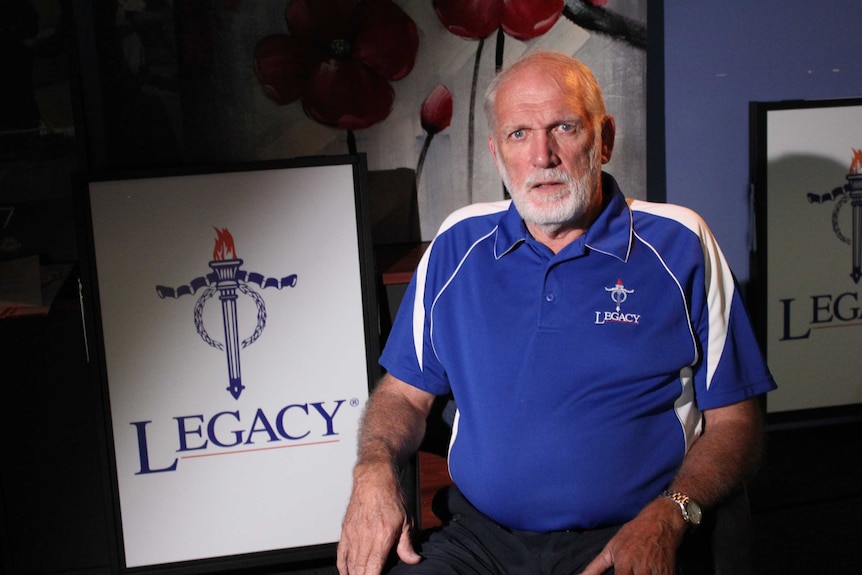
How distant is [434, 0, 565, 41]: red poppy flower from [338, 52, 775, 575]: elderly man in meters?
0.85

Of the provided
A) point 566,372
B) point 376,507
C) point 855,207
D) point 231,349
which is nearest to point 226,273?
Result: point 231,349

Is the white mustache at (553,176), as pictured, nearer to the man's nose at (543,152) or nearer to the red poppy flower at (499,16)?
the man's nose at (543,152)

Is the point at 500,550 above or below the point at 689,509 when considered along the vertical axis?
below

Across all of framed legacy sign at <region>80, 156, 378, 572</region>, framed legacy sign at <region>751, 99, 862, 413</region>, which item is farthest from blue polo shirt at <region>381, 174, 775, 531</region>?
framed legacy sign at <region>751, 99, 862, 413</region>

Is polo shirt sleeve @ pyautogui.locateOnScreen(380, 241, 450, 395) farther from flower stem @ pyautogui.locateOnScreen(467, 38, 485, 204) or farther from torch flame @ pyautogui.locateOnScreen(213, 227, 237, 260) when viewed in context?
flower stem @ pyautogui.locateOnScreen(467, 38, 485, 204)

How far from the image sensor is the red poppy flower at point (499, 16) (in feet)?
9.12

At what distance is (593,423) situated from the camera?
183 centimetres

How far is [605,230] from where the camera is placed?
76.5 inches

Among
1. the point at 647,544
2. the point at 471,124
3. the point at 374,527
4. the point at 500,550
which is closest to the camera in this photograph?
the point at 647,544

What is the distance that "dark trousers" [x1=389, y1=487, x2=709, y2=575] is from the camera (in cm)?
180

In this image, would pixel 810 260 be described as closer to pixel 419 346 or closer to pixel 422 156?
pixel 422 156

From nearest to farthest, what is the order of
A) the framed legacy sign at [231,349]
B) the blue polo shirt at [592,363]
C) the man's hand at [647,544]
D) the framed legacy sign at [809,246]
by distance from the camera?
the man's hand at [647,544]
the blue polo shirt at [592,363]
the framed legacy sign at [231,349]
the framed legacy sign at [809,246]

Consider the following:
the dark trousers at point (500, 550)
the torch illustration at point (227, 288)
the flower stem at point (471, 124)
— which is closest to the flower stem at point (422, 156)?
the flower stem at point (471, 124)

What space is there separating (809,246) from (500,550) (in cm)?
184
